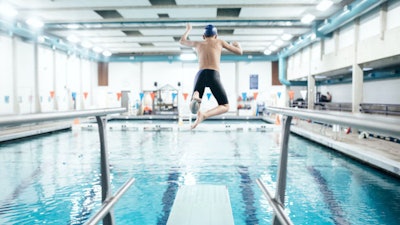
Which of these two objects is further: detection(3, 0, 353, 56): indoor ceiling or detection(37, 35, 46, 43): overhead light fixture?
detection(37, 35, 46, 43): overhead light fixture

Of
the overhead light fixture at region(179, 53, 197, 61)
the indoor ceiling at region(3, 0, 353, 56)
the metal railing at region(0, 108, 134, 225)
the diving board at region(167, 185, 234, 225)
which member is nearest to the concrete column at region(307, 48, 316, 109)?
the indoor ceiling at region(3, 0, 353, 56)

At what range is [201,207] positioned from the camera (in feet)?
11.7

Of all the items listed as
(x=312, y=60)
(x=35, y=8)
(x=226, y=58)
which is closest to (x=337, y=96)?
(x=312, y=60)

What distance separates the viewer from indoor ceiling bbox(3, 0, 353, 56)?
10406mm

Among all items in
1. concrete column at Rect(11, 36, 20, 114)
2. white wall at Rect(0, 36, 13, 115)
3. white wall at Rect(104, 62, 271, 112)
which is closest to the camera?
white wall at Rect(0, 36, 13, 115)

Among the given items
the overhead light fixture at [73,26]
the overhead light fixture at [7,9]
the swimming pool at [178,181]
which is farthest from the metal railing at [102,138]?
the overhead light fixture at [73,26]

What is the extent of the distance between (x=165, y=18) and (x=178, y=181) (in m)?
8.36

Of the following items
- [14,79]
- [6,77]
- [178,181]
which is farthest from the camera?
[14,79]

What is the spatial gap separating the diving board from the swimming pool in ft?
1.20

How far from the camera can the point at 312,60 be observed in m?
14.9

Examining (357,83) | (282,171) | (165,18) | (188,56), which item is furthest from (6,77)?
(357,83)

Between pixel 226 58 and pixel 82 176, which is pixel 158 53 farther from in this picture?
pixel 82 176

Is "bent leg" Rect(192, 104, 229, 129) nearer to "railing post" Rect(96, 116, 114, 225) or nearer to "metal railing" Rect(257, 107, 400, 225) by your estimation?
"metal railing" Rect(257, 107, 400, 225)

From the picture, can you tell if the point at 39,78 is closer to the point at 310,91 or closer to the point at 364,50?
the point at 310,91
